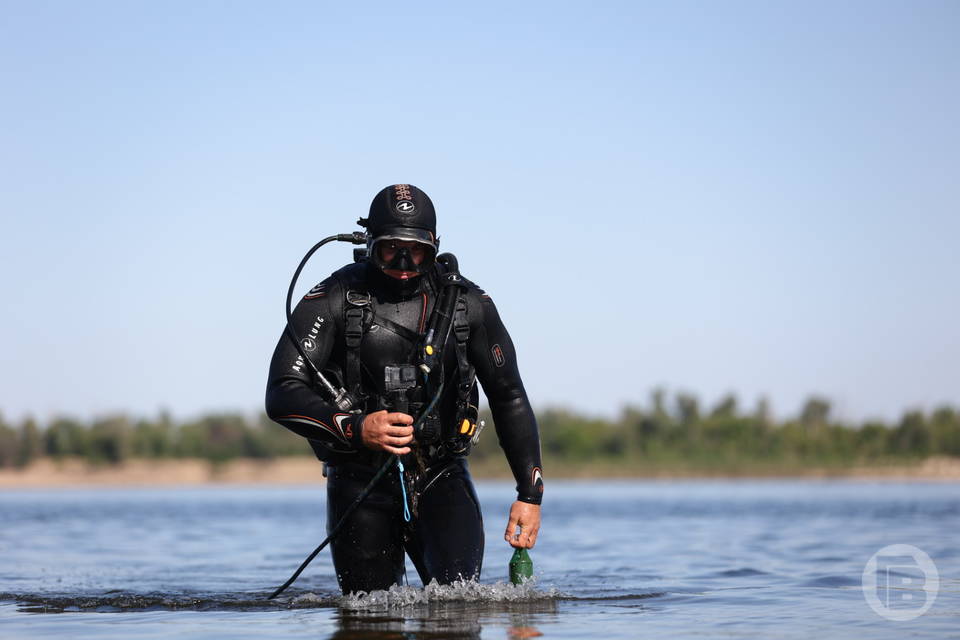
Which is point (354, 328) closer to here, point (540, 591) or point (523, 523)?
point (523, 523)

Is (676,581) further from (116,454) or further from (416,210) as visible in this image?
(116,454)

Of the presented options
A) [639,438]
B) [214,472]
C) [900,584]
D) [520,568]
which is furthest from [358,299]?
[214,472]

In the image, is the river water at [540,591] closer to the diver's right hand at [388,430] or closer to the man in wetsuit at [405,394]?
the man in wetsuit at [405,394]

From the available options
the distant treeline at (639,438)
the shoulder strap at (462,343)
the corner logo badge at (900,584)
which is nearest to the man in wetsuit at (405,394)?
the shoulder strap at (462,343)

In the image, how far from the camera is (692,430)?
316ft

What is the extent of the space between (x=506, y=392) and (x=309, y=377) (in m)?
1.12

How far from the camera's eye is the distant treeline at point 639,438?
8881cm

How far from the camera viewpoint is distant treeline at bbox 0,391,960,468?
8881cm

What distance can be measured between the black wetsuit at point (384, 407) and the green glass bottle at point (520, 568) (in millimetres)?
344

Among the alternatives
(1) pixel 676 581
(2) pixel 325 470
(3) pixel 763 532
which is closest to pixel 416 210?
(2) pixel 325 470

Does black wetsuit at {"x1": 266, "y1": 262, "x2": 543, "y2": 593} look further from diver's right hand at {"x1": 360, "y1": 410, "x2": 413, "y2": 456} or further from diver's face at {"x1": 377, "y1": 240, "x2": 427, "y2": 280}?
diver's right hand at {"x1": 360, "y1": 410, "x2": 413, "y2": 456}

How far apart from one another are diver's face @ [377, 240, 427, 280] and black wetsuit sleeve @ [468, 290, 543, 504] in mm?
383

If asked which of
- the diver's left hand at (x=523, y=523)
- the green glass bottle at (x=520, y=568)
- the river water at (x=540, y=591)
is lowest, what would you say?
the river water at (x=540, y=591)

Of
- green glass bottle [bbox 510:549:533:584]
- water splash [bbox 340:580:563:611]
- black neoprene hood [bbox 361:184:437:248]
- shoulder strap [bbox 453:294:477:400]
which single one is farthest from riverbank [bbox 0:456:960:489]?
black neoprene hood [bbox 361:184:437:248]
